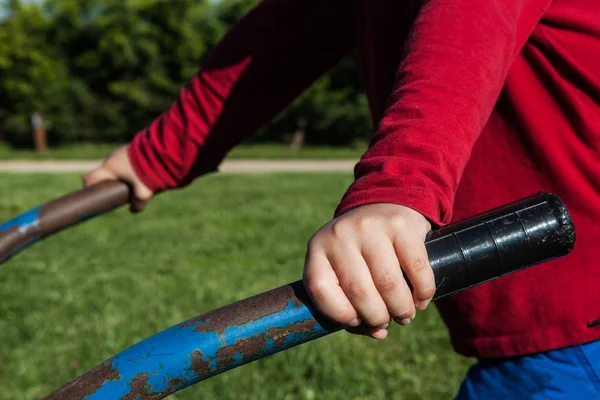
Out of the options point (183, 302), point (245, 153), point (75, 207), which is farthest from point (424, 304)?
point (245, 153)

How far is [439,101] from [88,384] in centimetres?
59

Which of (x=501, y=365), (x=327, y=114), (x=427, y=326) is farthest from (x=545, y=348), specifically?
(x=327, y=114)

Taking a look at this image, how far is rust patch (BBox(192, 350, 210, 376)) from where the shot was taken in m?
0.90

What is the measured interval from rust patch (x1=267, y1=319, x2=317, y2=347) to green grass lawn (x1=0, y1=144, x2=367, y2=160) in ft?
52.1

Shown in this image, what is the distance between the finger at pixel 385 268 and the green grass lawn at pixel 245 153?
52.1ft

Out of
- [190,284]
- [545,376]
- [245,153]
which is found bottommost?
[245,153]

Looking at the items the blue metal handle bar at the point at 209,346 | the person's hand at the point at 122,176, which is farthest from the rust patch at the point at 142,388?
the person's hand at the point at 122,176

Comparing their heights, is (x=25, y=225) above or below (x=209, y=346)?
below

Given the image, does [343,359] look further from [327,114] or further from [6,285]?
[327,114]

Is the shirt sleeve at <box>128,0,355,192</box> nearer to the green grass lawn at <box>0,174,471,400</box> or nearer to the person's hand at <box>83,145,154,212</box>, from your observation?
the person's hand at <box>83,145,154,212</box>

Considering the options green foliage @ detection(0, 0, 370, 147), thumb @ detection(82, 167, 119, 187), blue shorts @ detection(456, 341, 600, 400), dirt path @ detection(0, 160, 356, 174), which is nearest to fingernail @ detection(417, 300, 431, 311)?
blue shorts @ detection(456, 341, 600, 400)

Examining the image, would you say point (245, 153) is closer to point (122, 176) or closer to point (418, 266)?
point (122, 176)

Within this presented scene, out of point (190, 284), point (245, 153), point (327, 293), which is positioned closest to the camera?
point (327, 293)

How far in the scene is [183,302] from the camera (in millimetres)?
4355
